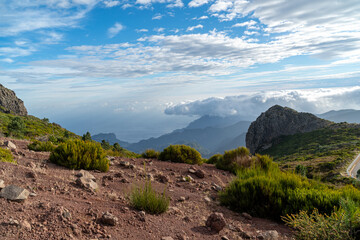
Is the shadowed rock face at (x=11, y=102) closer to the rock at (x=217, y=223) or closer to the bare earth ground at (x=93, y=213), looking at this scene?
the bare earth ground at (x=93, y=213)

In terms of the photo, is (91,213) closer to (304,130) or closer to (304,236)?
(304,236)

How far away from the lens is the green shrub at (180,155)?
35.5 ft

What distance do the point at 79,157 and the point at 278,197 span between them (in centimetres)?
582

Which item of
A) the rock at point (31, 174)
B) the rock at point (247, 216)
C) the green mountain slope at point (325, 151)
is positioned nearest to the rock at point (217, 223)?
the rock at point (247, 216)

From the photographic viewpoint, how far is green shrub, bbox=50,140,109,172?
6.82m

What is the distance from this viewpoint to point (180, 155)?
35.7 ft

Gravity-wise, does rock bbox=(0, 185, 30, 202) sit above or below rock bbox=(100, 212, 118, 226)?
above

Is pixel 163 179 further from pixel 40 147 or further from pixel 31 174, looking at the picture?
pixel 40 147

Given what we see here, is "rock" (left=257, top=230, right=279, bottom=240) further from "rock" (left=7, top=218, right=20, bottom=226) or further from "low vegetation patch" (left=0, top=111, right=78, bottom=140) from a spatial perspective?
"low vegetation patch" (left=0, top=111, right=78, bottom=140)

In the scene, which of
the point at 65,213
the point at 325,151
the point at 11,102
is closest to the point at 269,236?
the point at 65,213

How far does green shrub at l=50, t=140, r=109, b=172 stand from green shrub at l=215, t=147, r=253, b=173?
590 cm

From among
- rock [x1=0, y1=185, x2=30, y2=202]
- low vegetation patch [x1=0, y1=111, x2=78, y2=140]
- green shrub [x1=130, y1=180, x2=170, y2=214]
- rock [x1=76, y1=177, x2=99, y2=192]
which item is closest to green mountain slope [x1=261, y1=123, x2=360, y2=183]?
green shrub [x1=130, y1=180, x2=170, y2=214]

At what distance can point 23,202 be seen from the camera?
3791 millimetres

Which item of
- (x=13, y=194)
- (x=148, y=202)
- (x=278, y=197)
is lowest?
(x=278, y=197)
